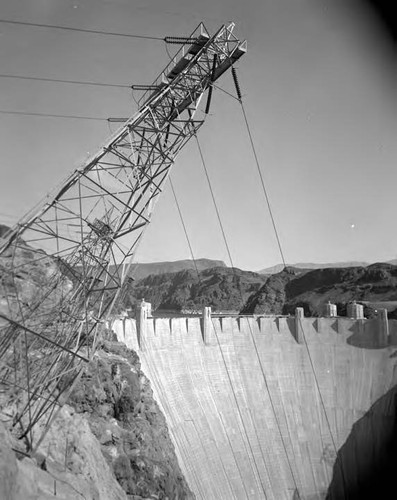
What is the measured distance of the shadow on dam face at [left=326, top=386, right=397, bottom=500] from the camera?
18.9 m

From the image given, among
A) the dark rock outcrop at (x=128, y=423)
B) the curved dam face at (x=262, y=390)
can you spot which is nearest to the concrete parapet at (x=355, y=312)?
the curved dam face at (x=262, y=390)

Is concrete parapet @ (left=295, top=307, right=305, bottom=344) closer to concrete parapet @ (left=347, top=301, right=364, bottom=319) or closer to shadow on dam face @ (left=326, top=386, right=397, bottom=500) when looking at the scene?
concrete parapet @ (left=347, top=301, right=364, bottom=319)

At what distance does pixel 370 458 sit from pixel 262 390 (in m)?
6.43

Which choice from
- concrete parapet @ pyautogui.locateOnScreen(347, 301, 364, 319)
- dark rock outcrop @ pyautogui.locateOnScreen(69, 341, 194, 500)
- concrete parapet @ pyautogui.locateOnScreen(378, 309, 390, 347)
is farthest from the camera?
concrete parapet @ pyautogui.locateOnScreen(347, 301, 364, 319)

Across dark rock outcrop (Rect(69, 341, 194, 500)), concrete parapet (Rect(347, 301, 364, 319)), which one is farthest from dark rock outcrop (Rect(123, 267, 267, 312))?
dark rock outcrop (Rect(69, 341, 194, 500))

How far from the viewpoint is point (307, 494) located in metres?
18.5

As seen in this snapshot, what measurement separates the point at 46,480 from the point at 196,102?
6.91 m

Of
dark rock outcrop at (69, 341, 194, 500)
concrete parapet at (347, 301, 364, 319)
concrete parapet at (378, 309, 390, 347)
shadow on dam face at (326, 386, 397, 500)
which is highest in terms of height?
concrete parapet at (347, 301, 364, 319)

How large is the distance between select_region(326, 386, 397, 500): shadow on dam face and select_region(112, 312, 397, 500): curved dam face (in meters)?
0.37

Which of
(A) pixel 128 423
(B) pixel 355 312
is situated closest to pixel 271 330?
(B) pixel 355 312

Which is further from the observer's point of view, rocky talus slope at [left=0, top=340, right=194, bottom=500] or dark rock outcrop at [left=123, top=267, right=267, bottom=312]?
dark rock outcrop at [left=123, top=267, right=267, bottom=312]

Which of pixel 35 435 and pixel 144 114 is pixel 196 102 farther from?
pixel 35 435

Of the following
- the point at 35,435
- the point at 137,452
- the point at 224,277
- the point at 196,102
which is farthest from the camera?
the point at 224,277

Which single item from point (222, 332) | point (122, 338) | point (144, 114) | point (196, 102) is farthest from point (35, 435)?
point (222, 332)
